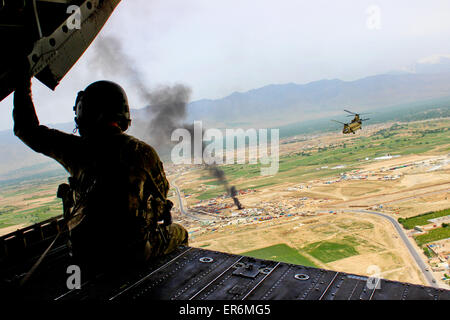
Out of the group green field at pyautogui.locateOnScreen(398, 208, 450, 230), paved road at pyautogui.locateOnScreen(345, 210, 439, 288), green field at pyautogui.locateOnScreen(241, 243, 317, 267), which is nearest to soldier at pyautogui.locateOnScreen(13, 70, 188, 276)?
paved road at pyautogui.locateOnScreen(345, 210, 439, 288)

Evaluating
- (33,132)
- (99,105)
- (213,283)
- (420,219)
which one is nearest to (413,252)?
(420,219)

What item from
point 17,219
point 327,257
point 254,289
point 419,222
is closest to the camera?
point 254,289

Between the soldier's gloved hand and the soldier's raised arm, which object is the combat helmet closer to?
the soldier's raised arm

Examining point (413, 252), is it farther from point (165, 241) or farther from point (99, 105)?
point (99, 105)

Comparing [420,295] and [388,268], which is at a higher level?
[420,295]

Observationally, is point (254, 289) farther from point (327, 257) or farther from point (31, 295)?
point (327, 257)

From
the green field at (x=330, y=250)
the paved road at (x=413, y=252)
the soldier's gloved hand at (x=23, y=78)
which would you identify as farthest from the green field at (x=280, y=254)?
the soldier's gloved hand at (x=23, y=78)
